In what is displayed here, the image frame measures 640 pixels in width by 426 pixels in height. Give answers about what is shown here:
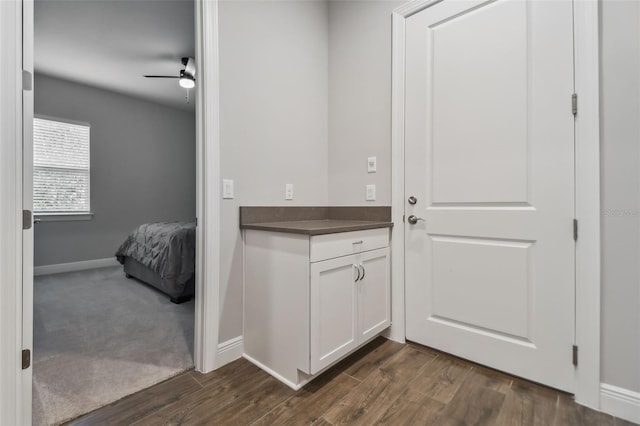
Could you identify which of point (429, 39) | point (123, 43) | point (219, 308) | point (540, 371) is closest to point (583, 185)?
point (540, 371)

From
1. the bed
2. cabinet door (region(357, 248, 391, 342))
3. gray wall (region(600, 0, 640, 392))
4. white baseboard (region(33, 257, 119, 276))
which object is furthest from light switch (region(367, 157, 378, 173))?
white baseboard (region(33, 257, 119, 276))

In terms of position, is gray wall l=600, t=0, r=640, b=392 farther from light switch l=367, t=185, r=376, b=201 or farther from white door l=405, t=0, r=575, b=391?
light switch l=367, t=185, r=376, b=201

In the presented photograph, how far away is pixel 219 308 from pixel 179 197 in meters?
4.43

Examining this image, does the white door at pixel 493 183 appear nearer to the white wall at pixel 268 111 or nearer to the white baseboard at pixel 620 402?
the white baseboard at pixel 620 402

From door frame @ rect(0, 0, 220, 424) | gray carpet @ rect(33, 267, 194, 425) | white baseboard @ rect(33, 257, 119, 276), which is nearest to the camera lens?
door frame @ rect(0, 0, 220, 424)

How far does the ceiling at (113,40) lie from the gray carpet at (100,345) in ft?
9.35

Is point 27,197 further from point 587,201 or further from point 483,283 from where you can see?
point 587,201

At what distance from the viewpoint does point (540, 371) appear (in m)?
1.46

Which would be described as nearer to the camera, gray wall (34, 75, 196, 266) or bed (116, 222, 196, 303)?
bed (116, 222, 196, 303)

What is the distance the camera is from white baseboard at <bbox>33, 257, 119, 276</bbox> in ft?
12.8

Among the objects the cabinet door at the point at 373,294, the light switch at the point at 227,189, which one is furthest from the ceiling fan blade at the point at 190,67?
the cabinet door at the point at 373,294

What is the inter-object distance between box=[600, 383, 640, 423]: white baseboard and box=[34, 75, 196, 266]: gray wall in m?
5.80

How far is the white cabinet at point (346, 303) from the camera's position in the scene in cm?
142

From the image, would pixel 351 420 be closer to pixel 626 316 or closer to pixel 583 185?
pixel 626 316
